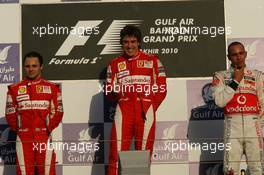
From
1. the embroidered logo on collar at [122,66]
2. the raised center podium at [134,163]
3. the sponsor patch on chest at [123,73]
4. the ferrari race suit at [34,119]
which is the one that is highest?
the embroidered logo on collar at [122,66]

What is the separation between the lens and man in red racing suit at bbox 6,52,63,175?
4.81 meters

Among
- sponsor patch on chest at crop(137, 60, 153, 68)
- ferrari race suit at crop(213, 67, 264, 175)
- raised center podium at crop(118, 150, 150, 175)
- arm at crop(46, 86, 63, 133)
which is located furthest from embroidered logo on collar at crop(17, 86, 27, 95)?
raised center podium at crop(118, 150, 150, 175)

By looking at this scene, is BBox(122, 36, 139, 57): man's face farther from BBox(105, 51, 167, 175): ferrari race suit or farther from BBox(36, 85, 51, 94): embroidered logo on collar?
BBox(36, 85, 51, 94): embroidered logo on collar

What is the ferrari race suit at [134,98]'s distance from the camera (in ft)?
15.9

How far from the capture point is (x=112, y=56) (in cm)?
565

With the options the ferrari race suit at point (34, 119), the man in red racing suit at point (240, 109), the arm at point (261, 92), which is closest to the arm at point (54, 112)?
the ferrari race suit at point (34, 119)

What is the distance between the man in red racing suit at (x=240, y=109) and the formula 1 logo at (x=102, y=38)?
1246 millimetres

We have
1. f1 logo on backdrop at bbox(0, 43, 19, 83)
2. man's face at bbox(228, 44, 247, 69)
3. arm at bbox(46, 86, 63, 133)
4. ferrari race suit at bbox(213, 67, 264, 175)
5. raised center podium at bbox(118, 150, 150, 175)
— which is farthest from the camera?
f1 logo on backdrop at bbox(0, 43, 19, 83)

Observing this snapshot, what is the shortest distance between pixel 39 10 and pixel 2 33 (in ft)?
1.27

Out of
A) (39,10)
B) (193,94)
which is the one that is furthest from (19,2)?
(193,94)

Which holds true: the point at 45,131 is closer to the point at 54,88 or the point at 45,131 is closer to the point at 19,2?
the point at 54,88

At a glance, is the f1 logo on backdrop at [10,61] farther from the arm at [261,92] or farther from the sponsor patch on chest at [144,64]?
the arm at [261,92]

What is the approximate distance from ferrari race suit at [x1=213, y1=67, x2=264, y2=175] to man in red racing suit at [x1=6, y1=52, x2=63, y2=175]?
4.22 feet

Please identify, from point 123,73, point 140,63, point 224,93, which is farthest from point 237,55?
point 123,73
